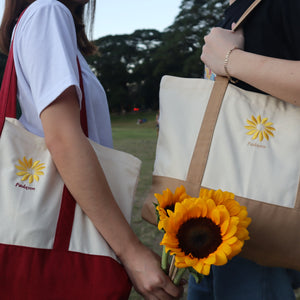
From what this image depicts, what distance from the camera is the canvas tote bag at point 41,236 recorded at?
939 millimetres

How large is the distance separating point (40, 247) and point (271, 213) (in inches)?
27.5

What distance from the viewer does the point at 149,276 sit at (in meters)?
0.95

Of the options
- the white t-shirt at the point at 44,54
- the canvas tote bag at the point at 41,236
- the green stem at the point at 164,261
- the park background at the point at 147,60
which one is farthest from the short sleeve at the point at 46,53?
the park background at the point at 147,60

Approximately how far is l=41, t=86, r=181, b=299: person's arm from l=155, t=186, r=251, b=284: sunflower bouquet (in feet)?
0.53

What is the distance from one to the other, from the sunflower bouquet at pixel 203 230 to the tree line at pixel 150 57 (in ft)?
124

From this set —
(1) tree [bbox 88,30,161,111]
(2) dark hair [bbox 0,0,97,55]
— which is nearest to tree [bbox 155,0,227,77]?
(1) tree [bbox 88,30,161,111]

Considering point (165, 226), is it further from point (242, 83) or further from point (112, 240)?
point (242, 83)

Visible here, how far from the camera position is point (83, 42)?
5.82ft

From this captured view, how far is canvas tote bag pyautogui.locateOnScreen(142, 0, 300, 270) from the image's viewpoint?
3.13 feet

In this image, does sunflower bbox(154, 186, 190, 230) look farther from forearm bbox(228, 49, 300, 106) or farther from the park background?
the park background

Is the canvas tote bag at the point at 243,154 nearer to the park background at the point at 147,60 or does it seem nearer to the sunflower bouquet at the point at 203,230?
the sunflower bouquet at the point at 203,230

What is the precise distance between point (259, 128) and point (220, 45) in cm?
30

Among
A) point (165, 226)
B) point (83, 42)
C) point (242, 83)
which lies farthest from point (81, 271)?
point (83, 42)

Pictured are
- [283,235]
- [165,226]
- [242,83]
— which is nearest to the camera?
[165,226]
